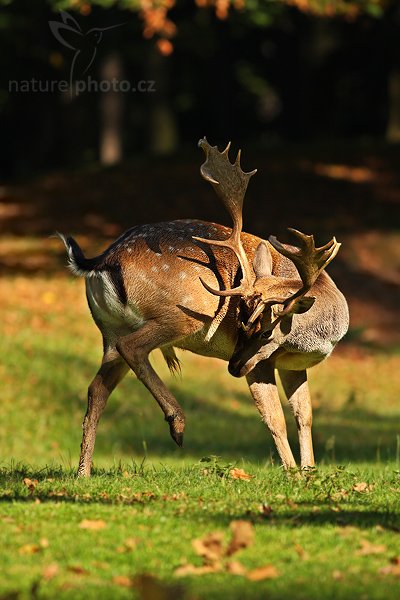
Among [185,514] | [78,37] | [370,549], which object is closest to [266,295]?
[185,514]

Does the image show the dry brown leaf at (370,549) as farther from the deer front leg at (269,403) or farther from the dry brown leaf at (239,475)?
the deer front leg at (269,403)

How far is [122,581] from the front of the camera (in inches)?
199

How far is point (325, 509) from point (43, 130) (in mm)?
30731

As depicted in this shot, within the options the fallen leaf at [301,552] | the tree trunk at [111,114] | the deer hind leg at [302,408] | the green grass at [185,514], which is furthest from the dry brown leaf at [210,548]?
the tree trunk at [111,114]

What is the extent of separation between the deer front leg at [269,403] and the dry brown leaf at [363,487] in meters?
1.24

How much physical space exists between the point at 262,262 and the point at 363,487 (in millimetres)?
2101

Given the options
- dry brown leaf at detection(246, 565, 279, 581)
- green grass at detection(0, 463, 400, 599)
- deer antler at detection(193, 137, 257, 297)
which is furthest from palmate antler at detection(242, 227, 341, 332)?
dry brown leaf at detection(246, 565, 279, 581)

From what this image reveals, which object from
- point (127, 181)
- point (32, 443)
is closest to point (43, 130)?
point (127, 181)

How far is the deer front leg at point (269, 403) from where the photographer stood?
8719 millimetres

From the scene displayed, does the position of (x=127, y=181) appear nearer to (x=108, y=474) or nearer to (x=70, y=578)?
(x=108, y=474)

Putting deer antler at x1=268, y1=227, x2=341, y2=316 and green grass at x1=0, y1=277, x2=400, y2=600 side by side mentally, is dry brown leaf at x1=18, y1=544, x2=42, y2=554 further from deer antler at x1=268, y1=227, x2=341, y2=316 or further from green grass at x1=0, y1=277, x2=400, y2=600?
deer antler at x1=268, y1=227, x2=341, y2=316

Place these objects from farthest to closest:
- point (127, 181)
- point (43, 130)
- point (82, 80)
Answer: point (43, 130)
point (82, 80)
point (127, 181)

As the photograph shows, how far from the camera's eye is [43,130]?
36094mm

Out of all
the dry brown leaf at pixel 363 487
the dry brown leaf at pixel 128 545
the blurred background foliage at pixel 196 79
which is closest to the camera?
the dry brown leaf at pixel 128 545
